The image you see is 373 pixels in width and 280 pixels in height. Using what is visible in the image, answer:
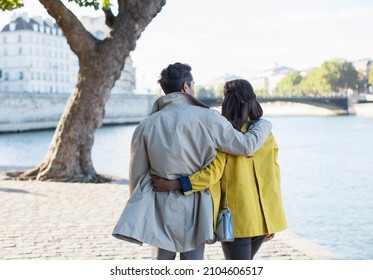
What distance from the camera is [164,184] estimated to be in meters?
2.37

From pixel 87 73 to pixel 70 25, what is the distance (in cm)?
62

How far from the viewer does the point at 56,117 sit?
128 ft

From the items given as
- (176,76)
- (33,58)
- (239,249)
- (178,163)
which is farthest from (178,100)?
(33,58)

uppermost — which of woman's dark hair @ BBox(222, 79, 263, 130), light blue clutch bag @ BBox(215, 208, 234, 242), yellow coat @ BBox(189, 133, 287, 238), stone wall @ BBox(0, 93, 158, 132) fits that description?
woman's dark hair @ BBox(222, 79, 263, 130)

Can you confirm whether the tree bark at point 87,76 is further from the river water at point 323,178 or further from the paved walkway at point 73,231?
the river water at point 323,178

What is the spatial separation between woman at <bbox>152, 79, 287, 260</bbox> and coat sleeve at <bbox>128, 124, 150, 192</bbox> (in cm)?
7

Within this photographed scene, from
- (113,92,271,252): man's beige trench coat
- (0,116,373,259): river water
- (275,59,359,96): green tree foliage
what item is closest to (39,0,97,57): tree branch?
(0,116,373,259): river water

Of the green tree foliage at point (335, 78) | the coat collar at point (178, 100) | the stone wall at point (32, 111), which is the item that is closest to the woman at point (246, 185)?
the coat collar at point (178, 100)

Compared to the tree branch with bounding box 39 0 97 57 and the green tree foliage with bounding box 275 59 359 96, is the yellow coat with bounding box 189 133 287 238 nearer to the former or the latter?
the tree branch with bounding box 39 0 97 57

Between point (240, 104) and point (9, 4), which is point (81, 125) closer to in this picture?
point (9, 4)

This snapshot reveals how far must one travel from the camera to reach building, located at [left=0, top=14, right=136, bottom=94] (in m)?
55.5

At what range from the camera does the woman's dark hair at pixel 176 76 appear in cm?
239
